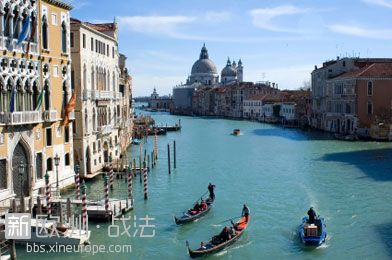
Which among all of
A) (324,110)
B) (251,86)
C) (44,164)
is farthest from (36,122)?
(251,86)

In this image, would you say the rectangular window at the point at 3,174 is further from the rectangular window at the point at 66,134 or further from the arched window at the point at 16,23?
the rectangular window at the point at 66,134

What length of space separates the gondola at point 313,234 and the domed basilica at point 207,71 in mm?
105487

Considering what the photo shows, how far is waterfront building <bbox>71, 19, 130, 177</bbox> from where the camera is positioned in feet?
67.7

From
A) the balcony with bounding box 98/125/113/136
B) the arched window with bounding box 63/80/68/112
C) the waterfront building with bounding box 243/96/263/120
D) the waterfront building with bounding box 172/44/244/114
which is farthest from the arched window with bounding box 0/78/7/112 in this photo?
the waterfront building with bounding box 172/44/244/114

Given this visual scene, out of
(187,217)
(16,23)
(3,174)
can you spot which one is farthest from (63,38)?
(187,217)

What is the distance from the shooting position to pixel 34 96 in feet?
54.7

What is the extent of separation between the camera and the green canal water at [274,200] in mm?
12844

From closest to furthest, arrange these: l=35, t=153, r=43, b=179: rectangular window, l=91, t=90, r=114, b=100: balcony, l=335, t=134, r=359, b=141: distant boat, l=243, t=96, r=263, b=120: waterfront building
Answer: l=35, t=153, r=43, b=179: rectangular window < l=91, t=90, r=114, b=100: balcony < l=335, t=134, r=359, b=141: distant boat < l=243, t=96, r=263, b=120: waterfront building

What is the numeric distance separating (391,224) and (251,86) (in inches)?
2738

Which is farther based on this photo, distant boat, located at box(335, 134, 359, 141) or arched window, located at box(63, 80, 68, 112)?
distant boat, located at box(335, 134, 359, 141)

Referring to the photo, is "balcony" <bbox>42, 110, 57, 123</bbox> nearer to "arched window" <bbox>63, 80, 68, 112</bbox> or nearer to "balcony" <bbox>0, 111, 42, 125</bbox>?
"balcony" <bbox>0, 111, 42, 125</bbox>

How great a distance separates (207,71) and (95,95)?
100 metres

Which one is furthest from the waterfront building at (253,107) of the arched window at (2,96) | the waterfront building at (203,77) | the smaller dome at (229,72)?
the arched window at (2,96)

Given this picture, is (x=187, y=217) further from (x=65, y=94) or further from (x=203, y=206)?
(x=65, y=94)
